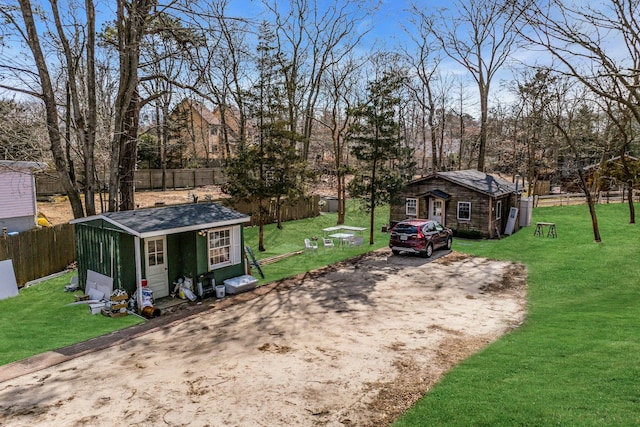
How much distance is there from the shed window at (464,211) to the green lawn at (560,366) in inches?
299

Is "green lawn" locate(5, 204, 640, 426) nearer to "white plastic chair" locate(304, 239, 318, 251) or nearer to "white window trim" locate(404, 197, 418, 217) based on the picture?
"white plastic chair" locate(304, 239, 318, 251)

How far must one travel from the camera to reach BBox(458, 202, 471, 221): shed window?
2359cm

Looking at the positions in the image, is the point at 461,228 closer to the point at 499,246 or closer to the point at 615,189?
the point at 499,246

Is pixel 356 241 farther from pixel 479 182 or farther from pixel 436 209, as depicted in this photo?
pixel 479 182

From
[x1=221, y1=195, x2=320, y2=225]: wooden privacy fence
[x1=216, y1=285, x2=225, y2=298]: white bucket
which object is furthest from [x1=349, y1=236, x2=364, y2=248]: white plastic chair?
[x1=216, y1=285, x2=225, y2=298]: white bucket

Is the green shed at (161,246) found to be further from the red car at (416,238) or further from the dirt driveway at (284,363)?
the red car at (416,238)

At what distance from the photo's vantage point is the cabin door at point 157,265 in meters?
13.0

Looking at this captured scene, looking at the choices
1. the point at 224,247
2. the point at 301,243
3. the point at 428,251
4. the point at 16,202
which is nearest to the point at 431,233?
the point at 428,251

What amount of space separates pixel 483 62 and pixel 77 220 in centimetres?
3286

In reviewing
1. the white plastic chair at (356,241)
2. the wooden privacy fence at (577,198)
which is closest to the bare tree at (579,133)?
the wooden privacy fence at (577,198)

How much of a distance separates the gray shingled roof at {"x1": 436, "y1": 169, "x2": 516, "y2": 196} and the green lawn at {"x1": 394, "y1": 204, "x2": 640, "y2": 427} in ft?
25.4

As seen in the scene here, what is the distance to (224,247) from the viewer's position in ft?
47.6

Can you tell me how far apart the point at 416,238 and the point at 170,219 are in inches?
413

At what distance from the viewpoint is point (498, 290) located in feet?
47.1
